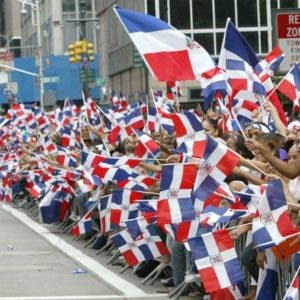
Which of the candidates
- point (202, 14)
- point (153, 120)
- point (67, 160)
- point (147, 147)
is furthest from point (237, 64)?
point (202, 14)

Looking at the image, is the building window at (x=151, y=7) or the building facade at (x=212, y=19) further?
the building facade at (x=212, y=19)

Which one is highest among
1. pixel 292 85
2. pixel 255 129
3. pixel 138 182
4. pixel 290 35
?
pixel 290 35

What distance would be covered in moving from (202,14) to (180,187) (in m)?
46.2

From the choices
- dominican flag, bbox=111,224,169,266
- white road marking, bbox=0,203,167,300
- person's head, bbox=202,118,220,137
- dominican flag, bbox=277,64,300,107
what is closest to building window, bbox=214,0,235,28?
white road marking, bbox=0,203,167,300

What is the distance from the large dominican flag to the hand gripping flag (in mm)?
1944

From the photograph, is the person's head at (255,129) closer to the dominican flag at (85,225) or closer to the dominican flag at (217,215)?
the dominican flag at (217,215)

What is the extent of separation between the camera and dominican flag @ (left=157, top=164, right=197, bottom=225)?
11164 millimetres

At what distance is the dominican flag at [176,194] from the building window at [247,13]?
152 feet

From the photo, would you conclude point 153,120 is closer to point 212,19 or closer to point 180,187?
point 180,187

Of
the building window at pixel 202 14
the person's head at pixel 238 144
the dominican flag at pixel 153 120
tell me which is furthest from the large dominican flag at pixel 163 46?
the building window at pixel 202 14

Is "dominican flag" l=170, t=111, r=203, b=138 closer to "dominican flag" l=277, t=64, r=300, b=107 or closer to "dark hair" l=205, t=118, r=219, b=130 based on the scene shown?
"dominican flag" l=277, t=64, r=300, b=107

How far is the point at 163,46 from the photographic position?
456 inches

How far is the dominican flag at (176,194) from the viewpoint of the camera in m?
11.2

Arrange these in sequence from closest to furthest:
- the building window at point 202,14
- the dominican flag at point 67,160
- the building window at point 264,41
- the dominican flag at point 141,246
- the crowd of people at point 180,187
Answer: the crowd of people at point 180,187 < the dominican flag at point 141,246 < the dominican flag at point 67,160 < the building window at point 202,14 < the building window at point 264,41
